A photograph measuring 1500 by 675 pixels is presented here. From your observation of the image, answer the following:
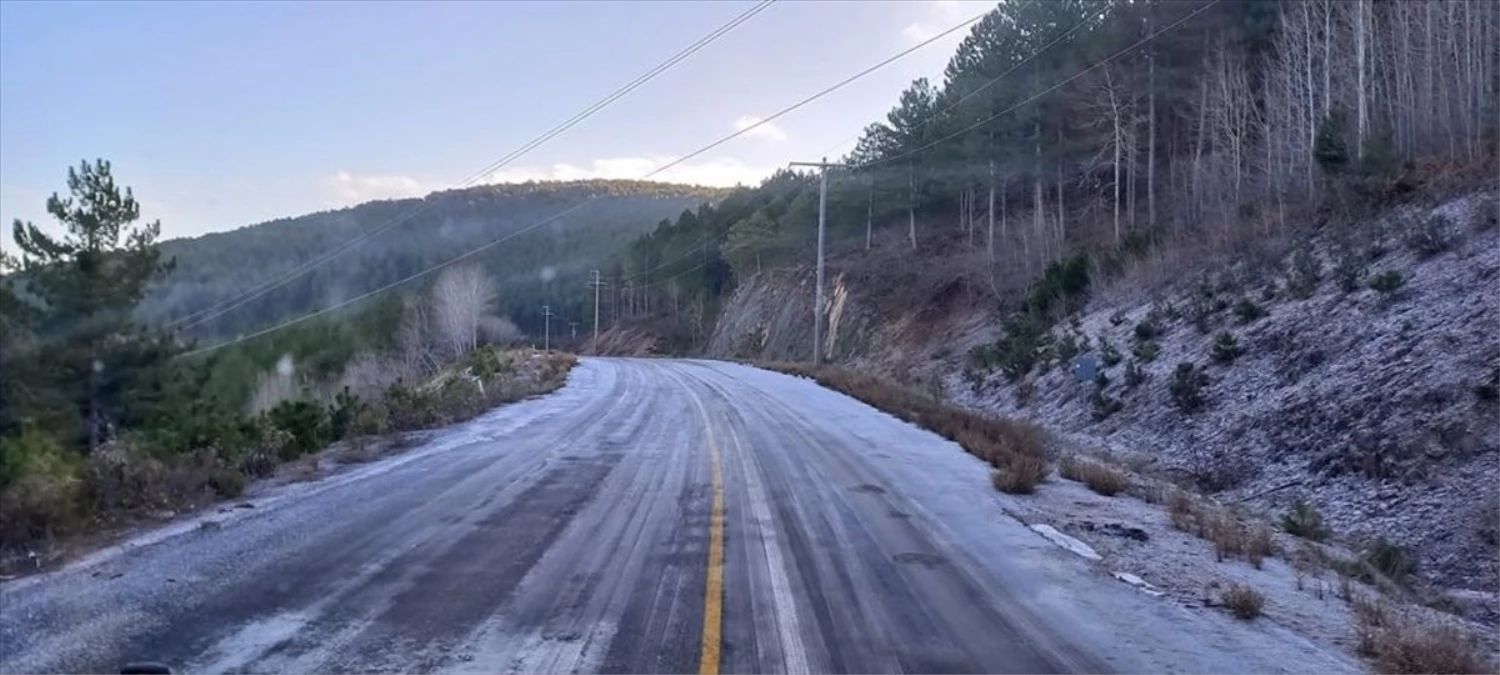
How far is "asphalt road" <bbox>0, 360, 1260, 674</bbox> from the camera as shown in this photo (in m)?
7.12

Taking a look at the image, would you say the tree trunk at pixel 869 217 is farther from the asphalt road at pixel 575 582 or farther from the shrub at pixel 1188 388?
Answer: the asphalt road at pixel 575 582

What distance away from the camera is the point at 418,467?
15914mm

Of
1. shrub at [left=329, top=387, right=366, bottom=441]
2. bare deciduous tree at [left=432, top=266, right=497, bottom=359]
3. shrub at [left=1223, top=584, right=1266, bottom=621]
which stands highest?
bare deciduous tree at [left=432, top=266, right=497, bottom=359]

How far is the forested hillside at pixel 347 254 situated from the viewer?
3438 cm

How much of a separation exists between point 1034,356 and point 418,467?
68.7ft

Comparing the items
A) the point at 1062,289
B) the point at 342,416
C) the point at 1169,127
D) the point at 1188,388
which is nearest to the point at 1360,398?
the point at 1188,388

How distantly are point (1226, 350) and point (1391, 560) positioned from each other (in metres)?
10.9

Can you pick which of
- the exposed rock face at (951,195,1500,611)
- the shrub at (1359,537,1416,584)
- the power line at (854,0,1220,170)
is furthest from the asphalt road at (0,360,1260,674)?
the power line at (854,0,1220,170)

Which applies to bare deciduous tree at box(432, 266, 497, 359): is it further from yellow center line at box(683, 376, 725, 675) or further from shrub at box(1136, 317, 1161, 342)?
yellow center line at box(683, 376, 725, 675)

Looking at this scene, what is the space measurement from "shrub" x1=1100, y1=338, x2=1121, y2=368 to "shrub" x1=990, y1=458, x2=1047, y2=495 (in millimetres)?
11572

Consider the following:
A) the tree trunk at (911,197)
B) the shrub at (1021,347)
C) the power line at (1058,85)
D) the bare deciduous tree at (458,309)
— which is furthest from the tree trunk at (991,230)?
the bare deciduous tree at (458,309)

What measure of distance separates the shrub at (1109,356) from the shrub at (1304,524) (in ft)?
42.2

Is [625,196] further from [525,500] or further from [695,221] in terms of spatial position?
[525,500]

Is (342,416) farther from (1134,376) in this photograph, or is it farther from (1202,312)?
(1202,312)
